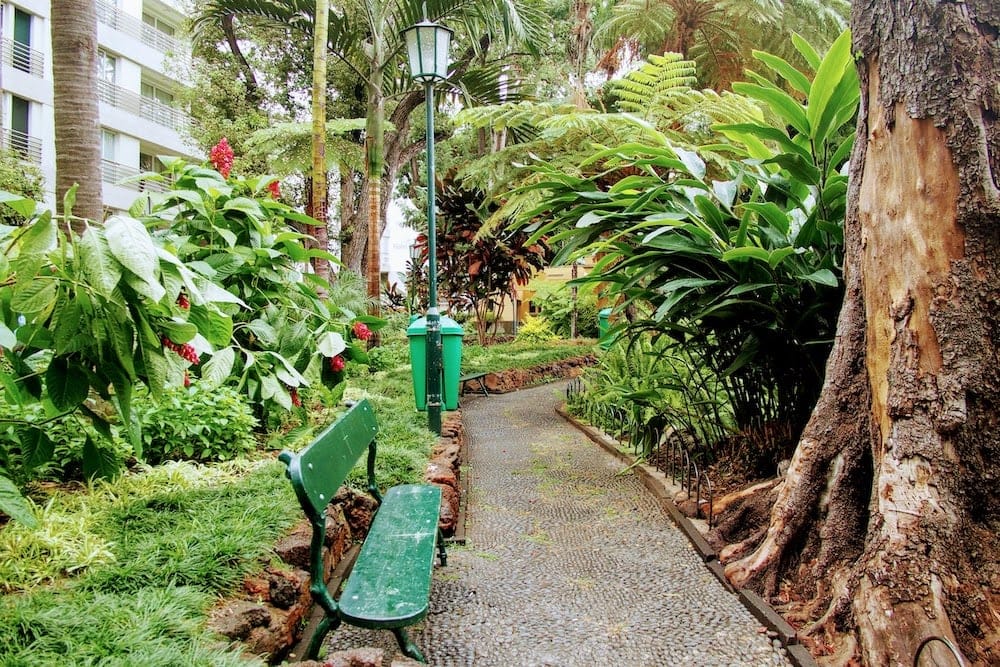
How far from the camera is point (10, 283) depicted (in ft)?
5.52

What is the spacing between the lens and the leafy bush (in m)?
3.53

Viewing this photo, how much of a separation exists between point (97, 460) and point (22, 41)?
21148mm

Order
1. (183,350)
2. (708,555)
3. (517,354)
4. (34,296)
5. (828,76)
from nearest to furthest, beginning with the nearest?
(34,296)
(183,350)
(828,76)
(708,555)
(517,354)

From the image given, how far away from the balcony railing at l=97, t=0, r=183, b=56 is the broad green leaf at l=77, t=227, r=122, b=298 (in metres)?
22.1

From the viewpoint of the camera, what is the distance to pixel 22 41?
17.7 m

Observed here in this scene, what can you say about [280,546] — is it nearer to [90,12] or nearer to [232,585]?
[232,585]

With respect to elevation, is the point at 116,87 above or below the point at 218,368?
above

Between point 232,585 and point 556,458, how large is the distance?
4.33 meters

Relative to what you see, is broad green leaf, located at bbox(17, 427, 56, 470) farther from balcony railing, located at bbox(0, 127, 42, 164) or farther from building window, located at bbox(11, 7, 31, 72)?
building window, located at bbox(11, 7, 31, 72)

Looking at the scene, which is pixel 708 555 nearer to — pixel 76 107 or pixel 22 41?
pixel 76 107

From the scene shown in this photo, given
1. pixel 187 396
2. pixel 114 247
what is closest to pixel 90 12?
pixel 187 396

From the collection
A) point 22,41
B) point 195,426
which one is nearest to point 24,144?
point 22,41

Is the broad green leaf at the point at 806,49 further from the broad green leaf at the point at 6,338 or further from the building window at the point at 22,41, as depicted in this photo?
the building window at the point at 22,41

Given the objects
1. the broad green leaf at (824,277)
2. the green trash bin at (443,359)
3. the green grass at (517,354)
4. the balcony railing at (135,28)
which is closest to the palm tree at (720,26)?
the green grass at (517,354)
